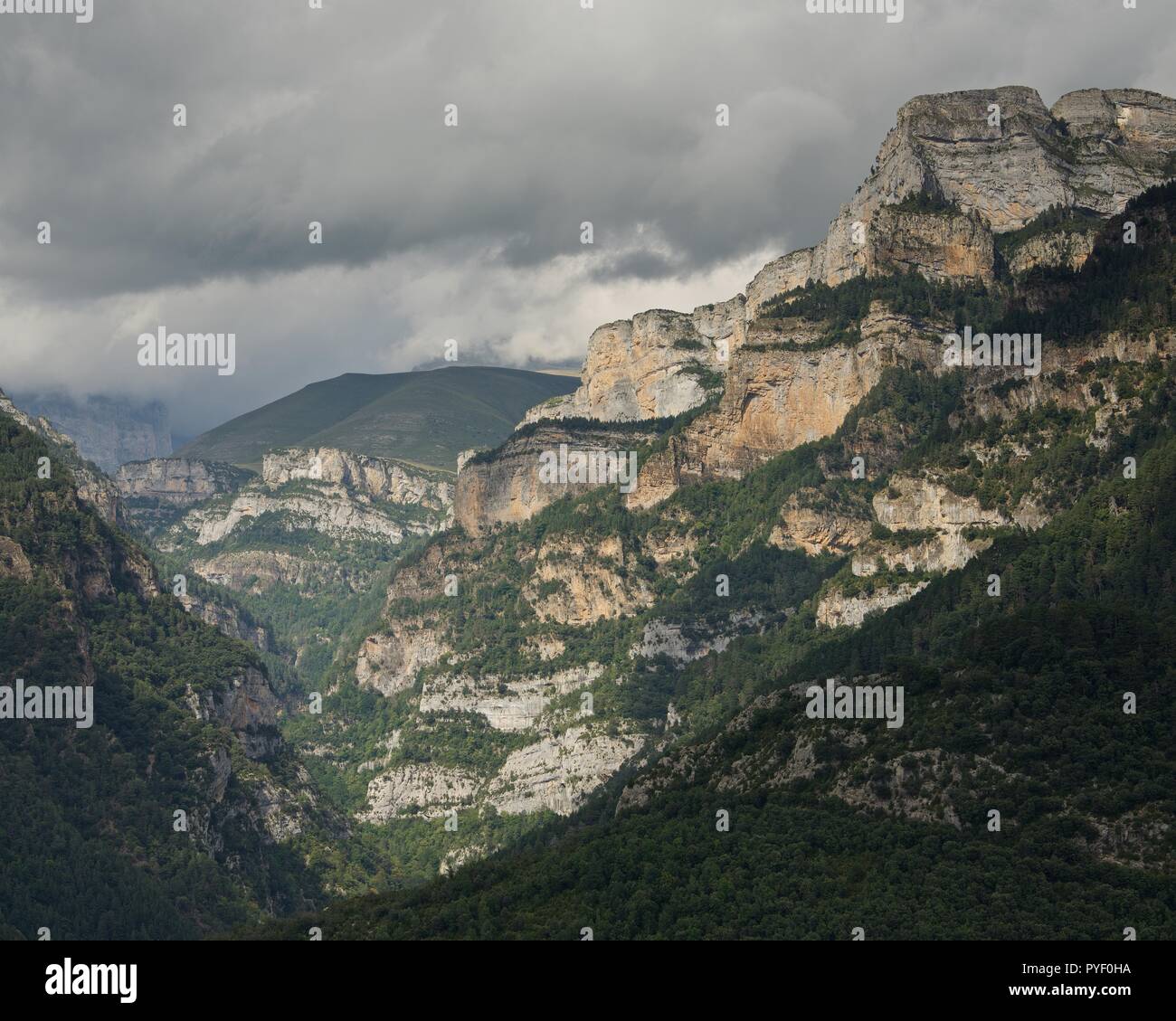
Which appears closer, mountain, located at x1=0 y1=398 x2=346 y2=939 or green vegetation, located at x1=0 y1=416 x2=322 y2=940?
green vegetation, located at x1=0 y1=416 x2=322 y2=940

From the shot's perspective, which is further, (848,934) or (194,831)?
(194,831)

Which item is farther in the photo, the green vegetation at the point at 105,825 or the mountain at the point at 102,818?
the mountain at the point at 102,818

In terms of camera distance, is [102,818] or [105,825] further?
[102,818]

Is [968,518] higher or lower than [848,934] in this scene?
Answer: higher

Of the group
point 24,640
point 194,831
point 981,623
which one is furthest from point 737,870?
point 24,640

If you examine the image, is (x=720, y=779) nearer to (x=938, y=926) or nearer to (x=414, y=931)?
(x=414, y=931)

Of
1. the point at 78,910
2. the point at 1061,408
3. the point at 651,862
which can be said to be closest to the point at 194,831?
the point at 78,910

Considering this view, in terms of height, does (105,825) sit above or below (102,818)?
below

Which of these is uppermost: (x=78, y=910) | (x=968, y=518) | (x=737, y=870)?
(x=968, y=518)

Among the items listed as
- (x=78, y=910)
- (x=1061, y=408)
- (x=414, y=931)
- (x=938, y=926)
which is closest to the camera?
(x=938, y=926)
